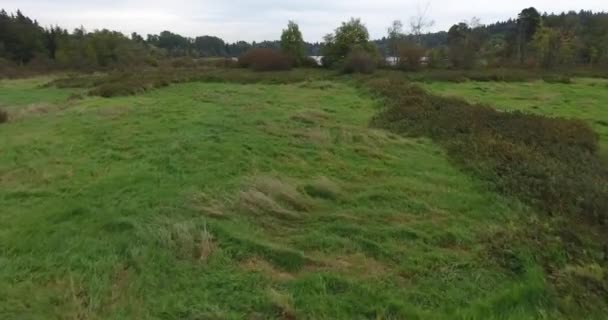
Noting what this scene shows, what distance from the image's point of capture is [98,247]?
15.9 ft

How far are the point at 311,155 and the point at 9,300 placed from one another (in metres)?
6.05

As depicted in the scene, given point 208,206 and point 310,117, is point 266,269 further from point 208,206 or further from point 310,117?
point 310,117

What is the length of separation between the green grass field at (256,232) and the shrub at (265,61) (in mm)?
29703

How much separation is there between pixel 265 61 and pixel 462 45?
766 inches

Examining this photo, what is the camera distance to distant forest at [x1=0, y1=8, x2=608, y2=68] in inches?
1694

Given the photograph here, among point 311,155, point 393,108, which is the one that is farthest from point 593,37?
point 311,155

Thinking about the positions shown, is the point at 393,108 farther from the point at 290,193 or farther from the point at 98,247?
the point at 98,247

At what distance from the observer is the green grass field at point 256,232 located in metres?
3.92

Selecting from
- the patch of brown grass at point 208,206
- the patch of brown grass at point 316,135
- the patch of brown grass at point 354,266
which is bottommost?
the patch of brown grass at point 354,266

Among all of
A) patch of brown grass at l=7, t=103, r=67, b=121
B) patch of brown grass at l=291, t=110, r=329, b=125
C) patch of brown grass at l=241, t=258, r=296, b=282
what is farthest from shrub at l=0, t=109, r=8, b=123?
patch of brown grass at l=241, t=258, r=296, b=282

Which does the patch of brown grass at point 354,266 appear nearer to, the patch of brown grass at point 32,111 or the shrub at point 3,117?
the shrub at point 3,117

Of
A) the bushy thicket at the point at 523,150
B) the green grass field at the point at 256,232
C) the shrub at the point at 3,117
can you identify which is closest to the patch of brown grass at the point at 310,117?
the bushy thicket at the point at 523,150

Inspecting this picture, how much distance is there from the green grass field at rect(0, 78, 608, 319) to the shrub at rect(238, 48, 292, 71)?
97.5 feet

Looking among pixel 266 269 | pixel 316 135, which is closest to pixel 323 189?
pixel 266 269
